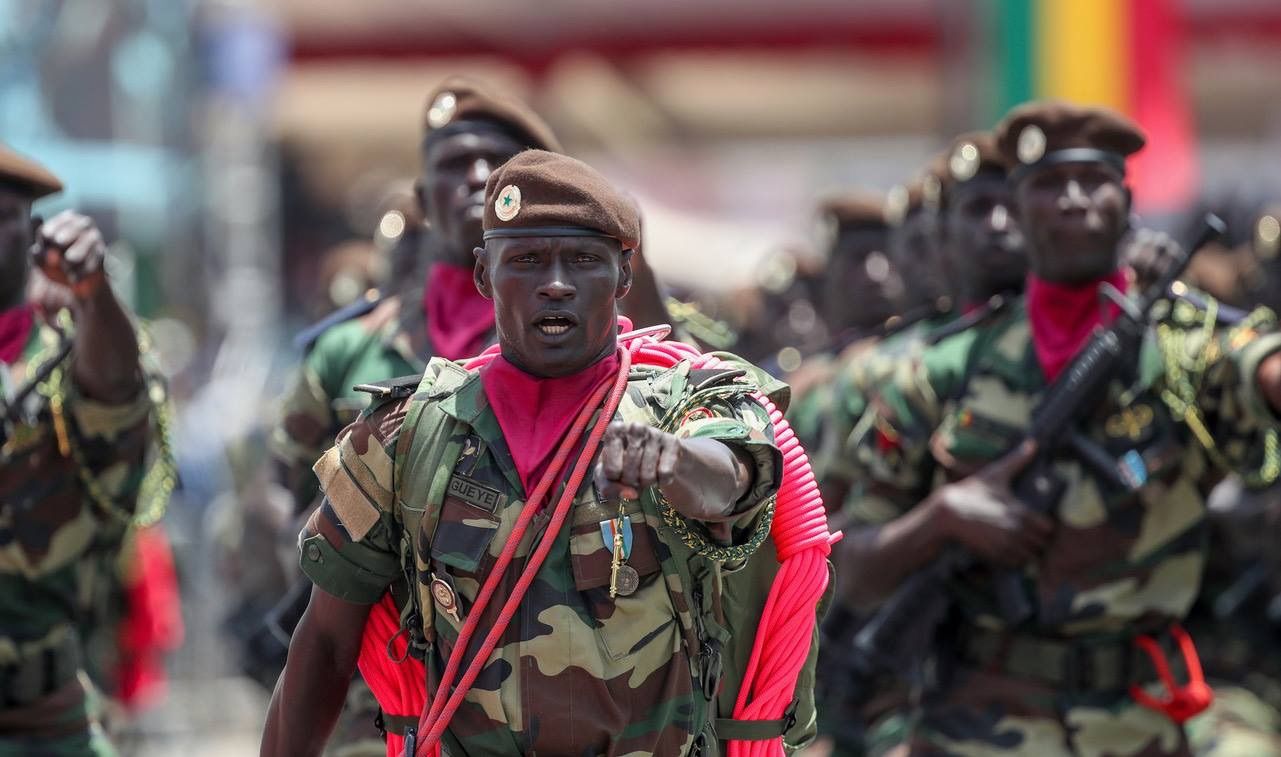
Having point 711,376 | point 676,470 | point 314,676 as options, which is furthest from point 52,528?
point 676,470

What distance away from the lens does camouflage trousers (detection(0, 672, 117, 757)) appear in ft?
21.5

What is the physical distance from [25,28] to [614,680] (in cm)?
1180

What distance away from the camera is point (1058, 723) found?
251 inches

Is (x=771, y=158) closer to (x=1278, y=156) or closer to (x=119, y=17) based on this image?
(x=1278, y=156)

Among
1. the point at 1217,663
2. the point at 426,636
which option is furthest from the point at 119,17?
the point at 426,636

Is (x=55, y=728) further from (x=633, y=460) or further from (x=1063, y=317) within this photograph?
(x=633, y=460)

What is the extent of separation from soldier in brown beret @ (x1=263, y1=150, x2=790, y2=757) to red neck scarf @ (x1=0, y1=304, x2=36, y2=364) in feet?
8.58

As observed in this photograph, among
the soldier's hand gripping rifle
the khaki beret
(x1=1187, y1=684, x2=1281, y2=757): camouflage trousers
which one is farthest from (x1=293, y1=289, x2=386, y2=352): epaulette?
the khaki beret

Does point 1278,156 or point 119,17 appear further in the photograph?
point 1278,156

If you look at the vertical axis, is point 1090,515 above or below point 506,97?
below

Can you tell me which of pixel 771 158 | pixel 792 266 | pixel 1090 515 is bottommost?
pixel 771 158

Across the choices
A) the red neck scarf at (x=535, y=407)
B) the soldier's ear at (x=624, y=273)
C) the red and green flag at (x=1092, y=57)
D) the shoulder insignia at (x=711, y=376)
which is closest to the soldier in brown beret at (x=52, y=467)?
the red neck scarf at (x=535, y=407)

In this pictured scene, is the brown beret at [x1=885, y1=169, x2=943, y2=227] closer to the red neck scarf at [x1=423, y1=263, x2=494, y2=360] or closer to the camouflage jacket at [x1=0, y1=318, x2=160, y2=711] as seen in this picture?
the red neck scarf at [x1=423, y1=263, x2=494, y2=360]

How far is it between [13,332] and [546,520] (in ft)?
9.87
